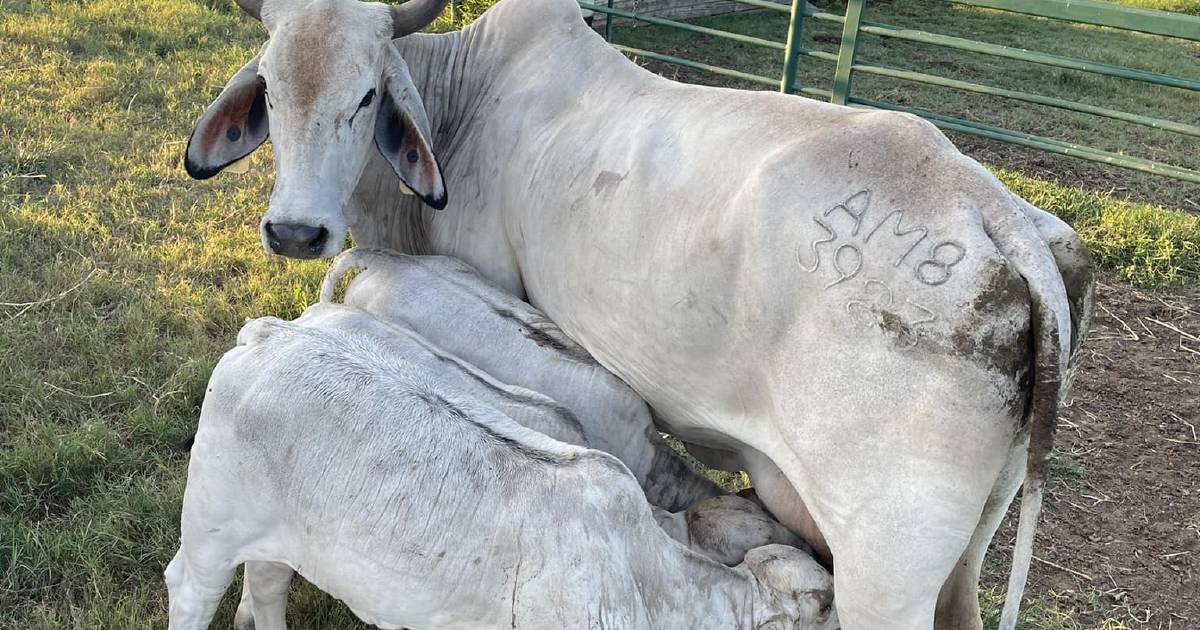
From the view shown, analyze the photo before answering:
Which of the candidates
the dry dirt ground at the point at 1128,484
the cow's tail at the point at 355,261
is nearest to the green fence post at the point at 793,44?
the dry dirt ground at the point at 1128,484

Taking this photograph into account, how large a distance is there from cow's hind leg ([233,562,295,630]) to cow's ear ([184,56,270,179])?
4.68 feet

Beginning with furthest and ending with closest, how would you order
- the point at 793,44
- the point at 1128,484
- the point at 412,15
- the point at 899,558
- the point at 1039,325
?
1. the point at 793,44
2. the point at 1128,484
3. the point at 412,15
4. the point at 899,558
5. the point at 1039,325

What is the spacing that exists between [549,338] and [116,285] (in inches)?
113

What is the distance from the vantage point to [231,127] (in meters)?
4.01

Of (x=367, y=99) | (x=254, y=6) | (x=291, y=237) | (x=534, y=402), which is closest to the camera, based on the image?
(x=534, y=402)

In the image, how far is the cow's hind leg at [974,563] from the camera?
2.74 meters

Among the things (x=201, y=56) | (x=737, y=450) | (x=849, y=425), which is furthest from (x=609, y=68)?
(x=201, y=56)

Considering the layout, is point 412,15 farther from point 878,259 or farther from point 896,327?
point 896,327

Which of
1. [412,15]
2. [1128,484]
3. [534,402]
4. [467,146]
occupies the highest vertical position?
[412,15]

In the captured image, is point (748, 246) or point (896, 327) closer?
point (896, 327)

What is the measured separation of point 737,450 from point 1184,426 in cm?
298

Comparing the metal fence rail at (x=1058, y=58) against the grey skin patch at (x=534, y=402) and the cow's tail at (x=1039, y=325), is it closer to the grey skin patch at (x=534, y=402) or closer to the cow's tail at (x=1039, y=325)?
the cow's tail at (x=1039, y=325)

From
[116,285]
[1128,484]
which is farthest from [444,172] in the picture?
[1128,484]

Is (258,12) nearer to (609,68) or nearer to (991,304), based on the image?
(609,68)
